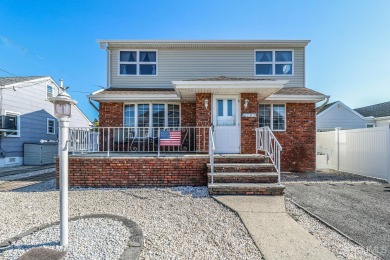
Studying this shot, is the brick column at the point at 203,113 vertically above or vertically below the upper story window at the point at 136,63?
below

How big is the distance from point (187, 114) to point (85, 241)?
6.72 metres

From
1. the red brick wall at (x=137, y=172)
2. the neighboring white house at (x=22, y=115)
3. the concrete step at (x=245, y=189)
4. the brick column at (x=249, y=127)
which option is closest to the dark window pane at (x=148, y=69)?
the brick column at (x=249, y=127)

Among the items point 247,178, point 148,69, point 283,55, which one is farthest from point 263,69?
point 247,178

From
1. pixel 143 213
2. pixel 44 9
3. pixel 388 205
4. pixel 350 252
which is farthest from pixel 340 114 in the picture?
pixel 44 9

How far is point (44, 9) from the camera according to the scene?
13.7m

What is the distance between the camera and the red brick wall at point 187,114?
9.06 meters

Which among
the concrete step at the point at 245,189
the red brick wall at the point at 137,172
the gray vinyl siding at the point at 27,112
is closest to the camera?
the concrete step at the point at 245,189

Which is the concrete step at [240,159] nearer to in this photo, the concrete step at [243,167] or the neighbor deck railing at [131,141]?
the concrete step at [243,167]

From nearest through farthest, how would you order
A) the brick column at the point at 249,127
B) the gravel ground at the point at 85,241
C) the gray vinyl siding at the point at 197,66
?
the gravel ground at the point at 85,241, the brick column at the point at 249,127, the gray vinyl siding at the point at 197,66

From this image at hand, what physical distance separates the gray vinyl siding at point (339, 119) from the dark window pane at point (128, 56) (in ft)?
46.9

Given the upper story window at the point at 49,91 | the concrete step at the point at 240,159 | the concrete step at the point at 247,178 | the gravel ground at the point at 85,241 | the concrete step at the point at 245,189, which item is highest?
the upper story window at the point at 49,91

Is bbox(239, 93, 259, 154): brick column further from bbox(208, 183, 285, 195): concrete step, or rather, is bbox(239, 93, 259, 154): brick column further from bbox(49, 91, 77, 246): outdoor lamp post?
bbox(49, 91, 77, 246): outdoor lamp post

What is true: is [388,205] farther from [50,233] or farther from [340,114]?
[340,114]

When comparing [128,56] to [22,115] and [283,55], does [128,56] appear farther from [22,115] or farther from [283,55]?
[22,115]
